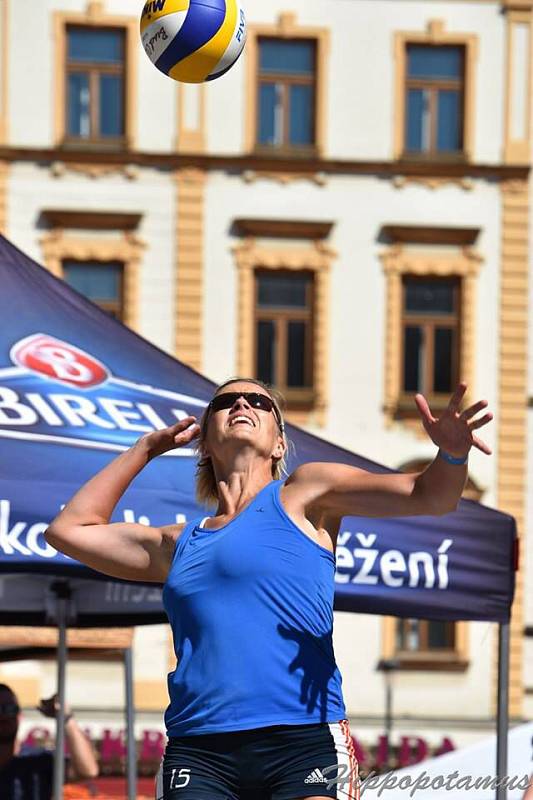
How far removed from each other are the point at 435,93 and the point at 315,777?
23803mm

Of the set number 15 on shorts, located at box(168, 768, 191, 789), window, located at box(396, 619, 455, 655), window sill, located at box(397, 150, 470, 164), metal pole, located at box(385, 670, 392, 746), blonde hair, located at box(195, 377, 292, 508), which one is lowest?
metal pole, located at box(385, 670, 392, 746)

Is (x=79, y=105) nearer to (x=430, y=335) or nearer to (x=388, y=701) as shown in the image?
(x=430, y=335)

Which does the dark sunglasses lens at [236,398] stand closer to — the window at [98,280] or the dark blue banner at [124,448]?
the dark blue banner at [124,448]

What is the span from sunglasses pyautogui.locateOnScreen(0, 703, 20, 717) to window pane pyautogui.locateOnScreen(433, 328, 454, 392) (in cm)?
1844

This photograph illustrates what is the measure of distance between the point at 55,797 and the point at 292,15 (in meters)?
19.5

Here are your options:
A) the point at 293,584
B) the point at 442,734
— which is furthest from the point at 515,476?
the point at 293,584

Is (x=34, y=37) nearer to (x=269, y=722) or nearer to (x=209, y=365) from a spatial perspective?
(x=209, y=365)

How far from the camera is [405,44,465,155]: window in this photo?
27359 mm

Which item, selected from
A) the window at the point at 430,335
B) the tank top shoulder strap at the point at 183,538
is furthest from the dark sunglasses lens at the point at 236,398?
the window at the point at 430,335

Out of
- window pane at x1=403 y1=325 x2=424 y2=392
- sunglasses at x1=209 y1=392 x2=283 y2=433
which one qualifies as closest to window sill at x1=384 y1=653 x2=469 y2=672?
window pane at x1=403 y1=325 x2=424 y2=392

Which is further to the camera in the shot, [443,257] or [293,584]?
[443,257]

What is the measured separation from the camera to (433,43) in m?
27.4

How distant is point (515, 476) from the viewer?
27625 millimetres

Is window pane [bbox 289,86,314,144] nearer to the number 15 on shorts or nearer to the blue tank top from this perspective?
the blue tank top
